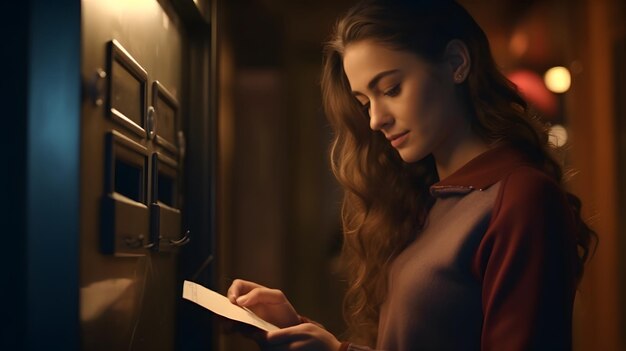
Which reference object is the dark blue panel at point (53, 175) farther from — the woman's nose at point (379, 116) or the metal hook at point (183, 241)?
the woman's nose at point (379, 116)

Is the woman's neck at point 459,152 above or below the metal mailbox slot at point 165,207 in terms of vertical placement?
above

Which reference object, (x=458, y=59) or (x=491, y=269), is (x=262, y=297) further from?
(x=458, y=59)

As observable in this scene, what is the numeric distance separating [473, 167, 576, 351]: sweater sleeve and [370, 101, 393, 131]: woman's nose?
0.65ft

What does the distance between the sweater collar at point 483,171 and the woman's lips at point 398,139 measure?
86 mm

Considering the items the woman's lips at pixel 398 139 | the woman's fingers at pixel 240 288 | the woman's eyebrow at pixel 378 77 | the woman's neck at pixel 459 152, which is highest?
the woman's eyebrow at pixel 378 77

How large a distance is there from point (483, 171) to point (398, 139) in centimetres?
14

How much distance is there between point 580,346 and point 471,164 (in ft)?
1.01

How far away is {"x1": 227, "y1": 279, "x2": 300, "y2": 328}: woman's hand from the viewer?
1.09 m

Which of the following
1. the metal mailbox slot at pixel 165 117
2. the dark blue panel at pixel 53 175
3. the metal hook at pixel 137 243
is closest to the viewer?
the dark blue panel at pixel 53 175

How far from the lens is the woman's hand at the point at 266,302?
1.09 m

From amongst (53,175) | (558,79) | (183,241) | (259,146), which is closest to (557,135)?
(558,79)

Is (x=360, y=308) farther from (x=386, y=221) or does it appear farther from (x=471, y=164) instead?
(x=471, y=164)

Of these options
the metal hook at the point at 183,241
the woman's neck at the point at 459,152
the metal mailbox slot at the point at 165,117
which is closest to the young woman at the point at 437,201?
the woman's neck at the point at 459,152

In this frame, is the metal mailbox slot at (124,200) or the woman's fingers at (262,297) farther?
the woman's fingers at (262,297)
